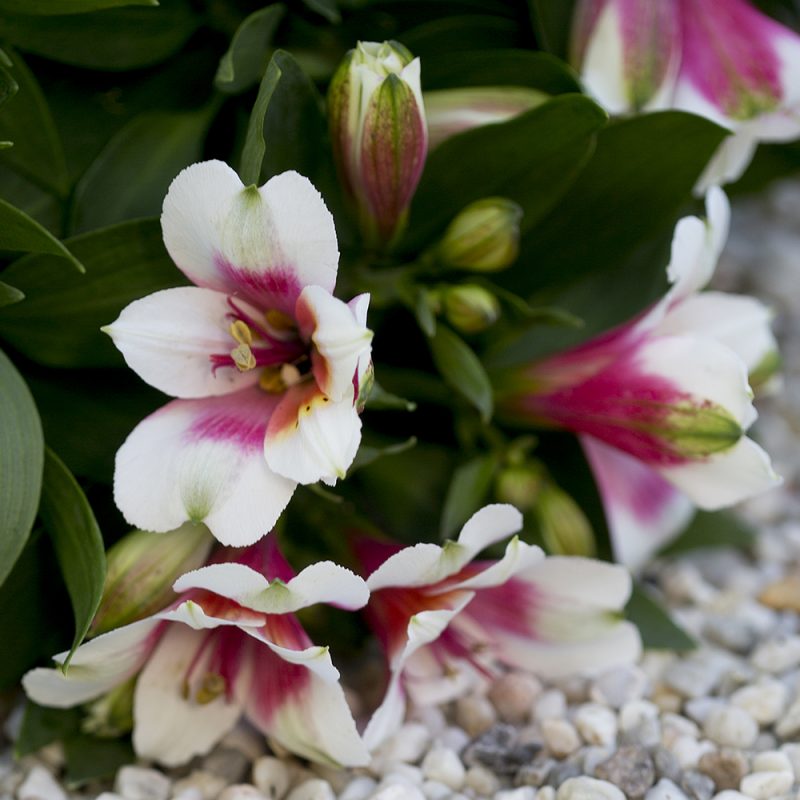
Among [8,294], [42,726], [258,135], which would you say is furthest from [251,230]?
[42,726]

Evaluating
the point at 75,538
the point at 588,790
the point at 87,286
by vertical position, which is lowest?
the point at 588,790

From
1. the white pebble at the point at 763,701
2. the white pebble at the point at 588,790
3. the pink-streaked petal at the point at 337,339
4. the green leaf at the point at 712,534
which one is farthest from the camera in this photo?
the green leaf at the point at 712,534

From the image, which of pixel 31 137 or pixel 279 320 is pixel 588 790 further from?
pixel 31 137

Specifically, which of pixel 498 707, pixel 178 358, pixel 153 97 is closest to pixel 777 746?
pixel 498 707

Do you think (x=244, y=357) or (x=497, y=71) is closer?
(x=244, y=357)

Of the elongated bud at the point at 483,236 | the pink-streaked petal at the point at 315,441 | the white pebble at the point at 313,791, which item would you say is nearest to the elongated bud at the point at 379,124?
the elongated bud at the point at 483,236

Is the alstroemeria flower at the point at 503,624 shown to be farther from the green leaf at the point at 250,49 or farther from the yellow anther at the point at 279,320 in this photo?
the green leaf at the point at 250,49

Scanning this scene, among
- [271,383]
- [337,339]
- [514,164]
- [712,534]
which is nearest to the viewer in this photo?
[337,339]
